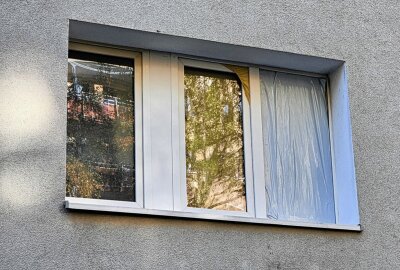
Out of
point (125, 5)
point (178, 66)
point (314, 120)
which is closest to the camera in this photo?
point (125, 5)

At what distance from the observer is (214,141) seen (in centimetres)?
743

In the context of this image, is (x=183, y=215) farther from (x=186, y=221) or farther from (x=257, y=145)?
(x=257, y=145)

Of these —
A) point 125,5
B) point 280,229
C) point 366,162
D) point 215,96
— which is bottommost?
point 280,229

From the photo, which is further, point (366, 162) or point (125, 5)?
point (366, 162)

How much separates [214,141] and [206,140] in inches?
3.7

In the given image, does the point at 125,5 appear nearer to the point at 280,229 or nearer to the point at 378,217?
the point at 280,229

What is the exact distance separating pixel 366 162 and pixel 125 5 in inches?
99.1

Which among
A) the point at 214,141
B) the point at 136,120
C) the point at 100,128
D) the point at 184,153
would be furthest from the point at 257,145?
the point at 100,128

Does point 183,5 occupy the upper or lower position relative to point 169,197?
upper

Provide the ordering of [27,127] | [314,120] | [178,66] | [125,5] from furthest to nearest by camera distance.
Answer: [314,120]
[178,66]
[125,5]
[27,127]

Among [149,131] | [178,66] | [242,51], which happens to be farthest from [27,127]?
[242,51]

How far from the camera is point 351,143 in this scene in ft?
24.9

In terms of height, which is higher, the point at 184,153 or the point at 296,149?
the point at 296,149

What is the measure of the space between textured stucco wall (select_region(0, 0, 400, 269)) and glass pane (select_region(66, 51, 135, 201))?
41 centimetres
